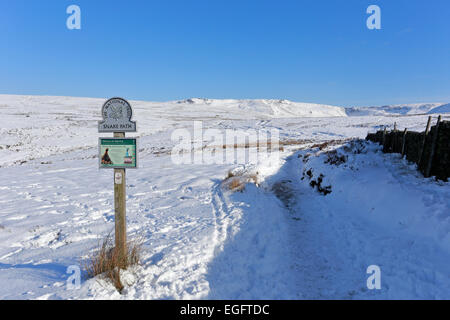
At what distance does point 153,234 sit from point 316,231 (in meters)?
4.60

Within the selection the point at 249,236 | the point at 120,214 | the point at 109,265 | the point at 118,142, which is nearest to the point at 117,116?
the point at 118,142

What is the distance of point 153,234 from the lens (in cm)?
689

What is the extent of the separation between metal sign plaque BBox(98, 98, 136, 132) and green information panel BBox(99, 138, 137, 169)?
0.24 m

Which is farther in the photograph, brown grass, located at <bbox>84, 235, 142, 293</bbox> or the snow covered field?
the snow covered field

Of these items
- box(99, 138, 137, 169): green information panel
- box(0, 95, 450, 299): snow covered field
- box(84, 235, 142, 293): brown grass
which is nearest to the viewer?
box(84, 235, 142, 293): brown grass

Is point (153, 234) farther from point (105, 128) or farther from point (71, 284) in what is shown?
point (105, 128)

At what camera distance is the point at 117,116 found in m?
4.61

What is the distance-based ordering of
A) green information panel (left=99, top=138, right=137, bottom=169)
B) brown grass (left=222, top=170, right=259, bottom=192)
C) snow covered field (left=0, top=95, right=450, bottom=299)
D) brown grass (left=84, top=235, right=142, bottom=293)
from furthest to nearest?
brown grass (left=222, top=170, right=259, bottom=192) < snow covered field (left=0, top=95, right=450, bottom=299) < green information panel (left=99, top=138, right=137, bottom=169) < brown grass (left=84, top=235, right=142, bottom=293)

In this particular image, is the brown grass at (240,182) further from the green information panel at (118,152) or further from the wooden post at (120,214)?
the green information panel at (118,152)

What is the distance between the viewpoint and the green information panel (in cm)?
454

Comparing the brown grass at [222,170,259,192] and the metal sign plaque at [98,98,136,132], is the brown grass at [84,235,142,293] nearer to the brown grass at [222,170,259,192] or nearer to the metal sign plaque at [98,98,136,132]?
the metal sign plaque at [98,98,136,132]

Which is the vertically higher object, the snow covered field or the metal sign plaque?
the metal sign plaque

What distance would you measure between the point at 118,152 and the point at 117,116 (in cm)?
64

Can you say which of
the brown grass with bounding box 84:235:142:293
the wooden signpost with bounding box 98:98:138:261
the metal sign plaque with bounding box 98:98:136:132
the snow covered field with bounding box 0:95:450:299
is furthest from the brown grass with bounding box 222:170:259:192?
the metal sign plaque with bounding box 98:98:136:132
